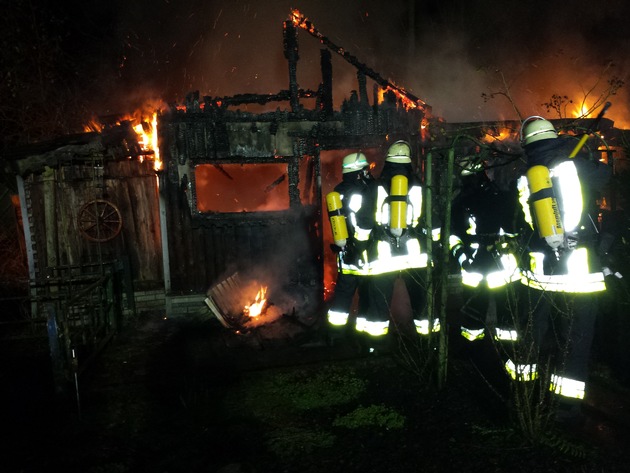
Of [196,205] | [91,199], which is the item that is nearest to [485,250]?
[196,205]

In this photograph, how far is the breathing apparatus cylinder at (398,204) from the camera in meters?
4.96

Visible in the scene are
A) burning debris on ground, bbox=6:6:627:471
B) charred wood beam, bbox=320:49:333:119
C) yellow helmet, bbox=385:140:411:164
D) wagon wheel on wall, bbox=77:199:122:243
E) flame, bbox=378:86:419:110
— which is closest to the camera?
yellow helmet, bbox=385:140:411:164

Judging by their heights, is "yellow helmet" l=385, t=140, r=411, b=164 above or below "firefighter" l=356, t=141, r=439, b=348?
above

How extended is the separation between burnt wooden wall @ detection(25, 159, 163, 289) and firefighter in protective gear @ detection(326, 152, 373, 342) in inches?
155

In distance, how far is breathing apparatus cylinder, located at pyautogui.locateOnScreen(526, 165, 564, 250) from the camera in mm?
3686

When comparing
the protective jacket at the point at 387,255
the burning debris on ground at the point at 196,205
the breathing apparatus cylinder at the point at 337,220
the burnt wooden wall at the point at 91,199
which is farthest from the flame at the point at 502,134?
the burnt wooden wall at the point at 91,199

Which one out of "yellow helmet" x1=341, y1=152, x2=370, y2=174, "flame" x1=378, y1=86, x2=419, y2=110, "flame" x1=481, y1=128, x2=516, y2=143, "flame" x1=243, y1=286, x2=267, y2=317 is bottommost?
"flame" x1=243, y1=286, x2=267, y2=317

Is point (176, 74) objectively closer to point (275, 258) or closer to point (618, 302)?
point (275, 258)

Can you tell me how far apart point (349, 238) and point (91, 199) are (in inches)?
195

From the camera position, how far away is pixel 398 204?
500 cm

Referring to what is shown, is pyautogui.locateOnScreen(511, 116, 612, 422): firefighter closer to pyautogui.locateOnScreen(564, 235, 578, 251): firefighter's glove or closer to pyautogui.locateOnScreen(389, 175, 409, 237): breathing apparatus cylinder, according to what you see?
pyautogui.locateOnScreen(564, 235, 578, 251): firefighter's glove

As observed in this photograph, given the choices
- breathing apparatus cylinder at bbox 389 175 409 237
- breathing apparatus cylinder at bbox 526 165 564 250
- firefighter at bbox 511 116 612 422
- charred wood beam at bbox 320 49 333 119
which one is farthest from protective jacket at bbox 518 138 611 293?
charred wood beam at bbox 320 49 333 119

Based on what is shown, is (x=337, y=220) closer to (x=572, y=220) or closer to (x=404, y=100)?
(x=572, y=220)

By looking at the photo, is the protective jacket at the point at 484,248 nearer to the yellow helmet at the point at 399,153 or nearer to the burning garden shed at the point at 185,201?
the yellow helmet at the point at 399,153
